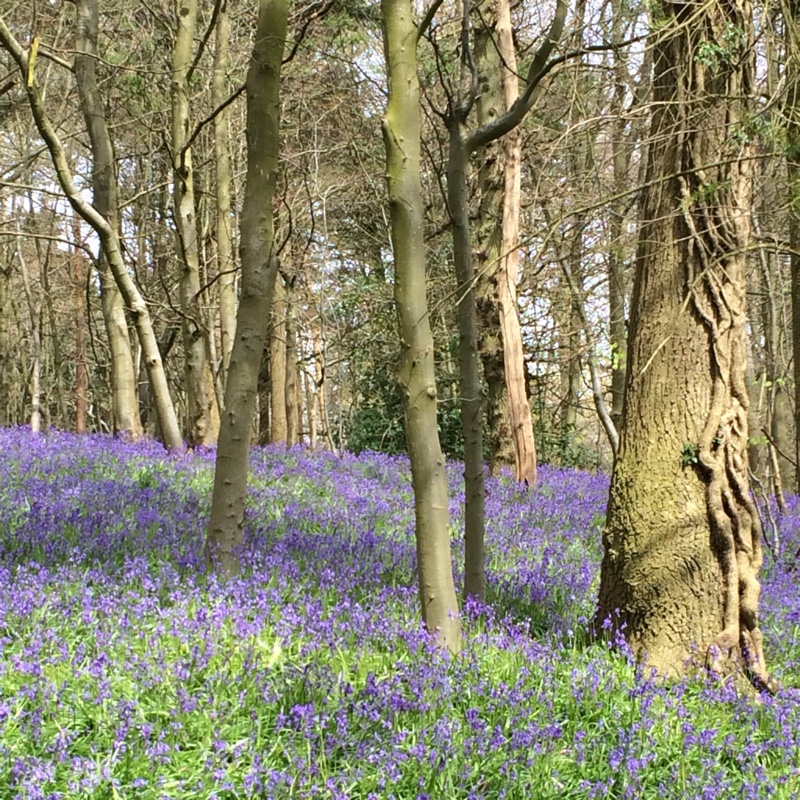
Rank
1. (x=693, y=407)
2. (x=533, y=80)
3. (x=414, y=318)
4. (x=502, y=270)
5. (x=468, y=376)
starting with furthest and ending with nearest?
(x=502, y=270) < (x=468, y=376) < (x=693, y=407) < (x=533, y=80) < (x=414, y=318)

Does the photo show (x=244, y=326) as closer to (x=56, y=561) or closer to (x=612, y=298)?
(x=56, y=561)

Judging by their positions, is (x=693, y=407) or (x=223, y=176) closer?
(x=693, y=407)

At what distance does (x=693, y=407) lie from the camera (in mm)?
4133

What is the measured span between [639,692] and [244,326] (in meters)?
3.19

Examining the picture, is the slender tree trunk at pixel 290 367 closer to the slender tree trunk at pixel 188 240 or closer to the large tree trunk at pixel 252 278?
the slender tree trunk at pixel 188 240

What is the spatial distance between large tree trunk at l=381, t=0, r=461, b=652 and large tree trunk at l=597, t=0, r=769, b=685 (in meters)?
1.21

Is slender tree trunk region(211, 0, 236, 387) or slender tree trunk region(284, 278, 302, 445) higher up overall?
slender tree trunk region(211, 0, 236, 387)

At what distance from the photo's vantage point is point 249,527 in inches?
242

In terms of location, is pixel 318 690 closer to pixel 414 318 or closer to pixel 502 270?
pixel 414 318

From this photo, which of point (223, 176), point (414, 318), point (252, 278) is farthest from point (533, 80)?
point (223, 176)

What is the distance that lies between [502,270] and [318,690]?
8045 millimetres

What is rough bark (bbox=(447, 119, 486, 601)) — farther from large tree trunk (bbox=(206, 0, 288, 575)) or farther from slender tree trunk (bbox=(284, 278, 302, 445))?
slender tree trunk (bbox=(284, 278, 302, 445))

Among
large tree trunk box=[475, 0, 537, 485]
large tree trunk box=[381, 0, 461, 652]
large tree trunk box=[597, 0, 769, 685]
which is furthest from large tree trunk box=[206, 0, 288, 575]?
large tree trunk box=[475, 0, 537, 485]

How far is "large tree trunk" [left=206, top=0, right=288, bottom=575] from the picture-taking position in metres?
4.92
